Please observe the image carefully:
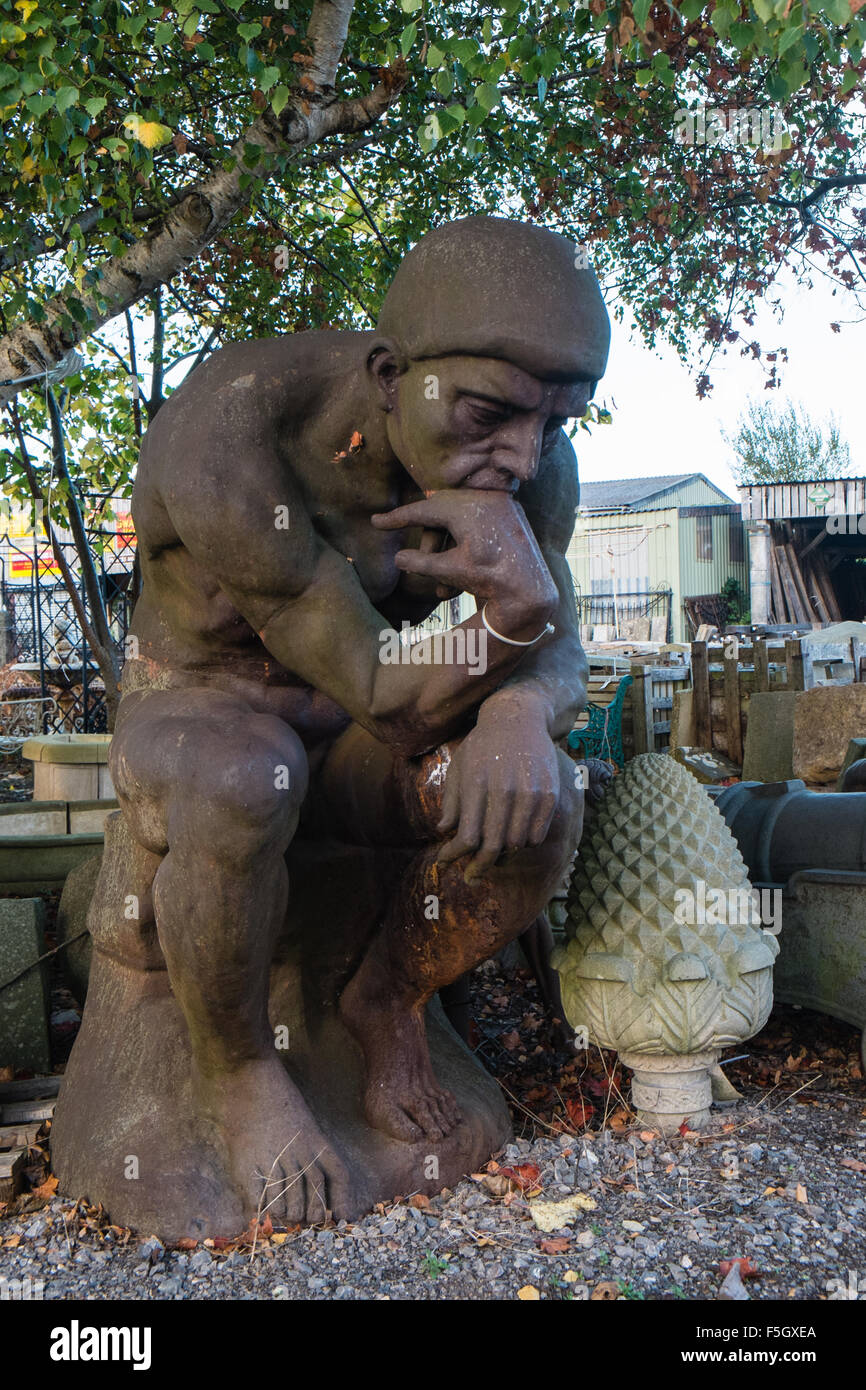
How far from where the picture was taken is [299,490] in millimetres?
2436

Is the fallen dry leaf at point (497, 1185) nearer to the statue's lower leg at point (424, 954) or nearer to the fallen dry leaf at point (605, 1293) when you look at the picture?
the statue's lower leg at point (424, 954)

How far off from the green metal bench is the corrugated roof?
712 inches

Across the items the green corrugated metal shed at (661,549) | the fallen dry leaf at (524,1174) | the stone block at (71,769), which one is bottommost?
the fallen dry leaf at (524,1174)

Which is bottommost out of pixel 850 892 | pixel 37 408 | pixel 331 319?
pixel 850 892

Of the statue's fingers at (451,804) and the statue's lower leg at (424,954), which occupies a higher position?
the statue's fingers at (451,804)

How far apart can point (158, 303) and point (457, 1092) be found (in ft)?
15.5

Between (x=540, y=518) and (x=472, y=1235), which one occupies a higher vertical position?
(x=540, y=518)

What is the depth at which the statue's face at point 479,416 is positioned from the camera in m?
2.17

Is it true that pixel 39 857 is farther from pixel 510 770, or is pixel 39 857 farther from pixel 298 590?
pixel 510 770

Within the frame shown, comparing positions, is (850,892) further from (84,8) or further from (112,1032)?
(84,8)

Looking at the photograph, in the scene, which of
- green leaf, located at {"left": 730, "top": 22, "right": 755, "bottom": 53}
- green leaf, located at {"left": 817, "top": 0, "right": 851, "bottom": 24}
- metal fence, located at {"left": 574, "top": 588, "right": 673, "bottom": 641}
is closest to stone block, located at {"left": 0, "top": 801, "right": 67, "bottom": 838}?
green leaf, located at {"left": 730, "top": 22, "right": 755, "bottom": 53}

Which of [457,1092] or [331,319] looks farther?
[331,319]

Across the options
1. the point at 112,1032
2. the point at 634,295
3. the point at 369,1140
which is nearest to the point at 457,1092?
the point at 369,1140

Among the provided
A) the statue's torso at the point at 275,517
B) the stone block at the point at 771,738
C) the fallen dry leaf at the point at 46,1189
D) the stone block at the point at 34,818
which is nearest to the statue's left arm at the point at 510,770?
the statue's torso at the point at 275,517
